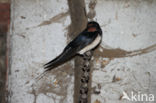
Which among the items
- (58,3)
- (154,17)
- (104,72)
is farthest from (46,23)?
(154,17)

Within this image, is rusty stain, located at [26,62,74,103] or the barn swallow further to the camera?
rusty stain, located at [26,62,74,103]

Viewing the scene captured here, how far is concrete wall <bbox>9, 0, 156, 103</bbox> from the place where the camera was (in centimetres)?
100

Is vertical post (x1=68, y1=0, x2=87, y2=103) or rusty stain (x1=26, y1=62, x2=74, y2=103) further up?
vertical post (x1=68, y1=0, x2=87, y2=103)

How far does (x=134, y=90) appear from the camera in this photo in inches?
40.5

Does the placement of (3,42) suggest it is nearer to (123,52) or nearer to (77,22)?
(77,22)

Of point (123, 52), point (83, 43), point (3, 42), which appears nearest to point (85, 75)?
point (83, 43)

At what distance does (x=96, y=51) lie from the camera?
1020mm

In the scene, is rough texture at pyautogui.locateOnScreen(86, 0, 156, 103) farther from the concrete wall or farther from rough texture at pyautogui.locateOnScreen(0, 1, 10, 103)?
rough texture at pyautogui.locateOnScreen(0, 1, 10, 103)

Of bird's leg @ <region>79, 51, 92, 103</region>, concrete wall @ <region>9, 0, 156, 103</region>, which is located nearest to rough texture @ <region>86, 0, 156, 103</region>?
concrete wall @ <region>9, 0, 156, 103</region>

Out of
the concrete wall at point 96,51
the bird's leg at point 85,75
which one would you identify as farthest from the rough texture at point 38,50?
the bird's leg at point 85,75

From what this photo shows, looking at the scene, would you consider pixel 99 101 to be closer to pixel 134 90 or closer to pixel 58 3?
Result: pixel 134 90

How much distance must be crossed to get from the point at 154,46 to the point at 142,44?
79 mm

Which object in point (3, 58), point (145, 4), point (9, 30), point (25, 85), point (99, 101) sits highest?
point (145, 4)

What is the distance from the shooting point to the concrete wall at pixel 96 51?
996 millimetres
